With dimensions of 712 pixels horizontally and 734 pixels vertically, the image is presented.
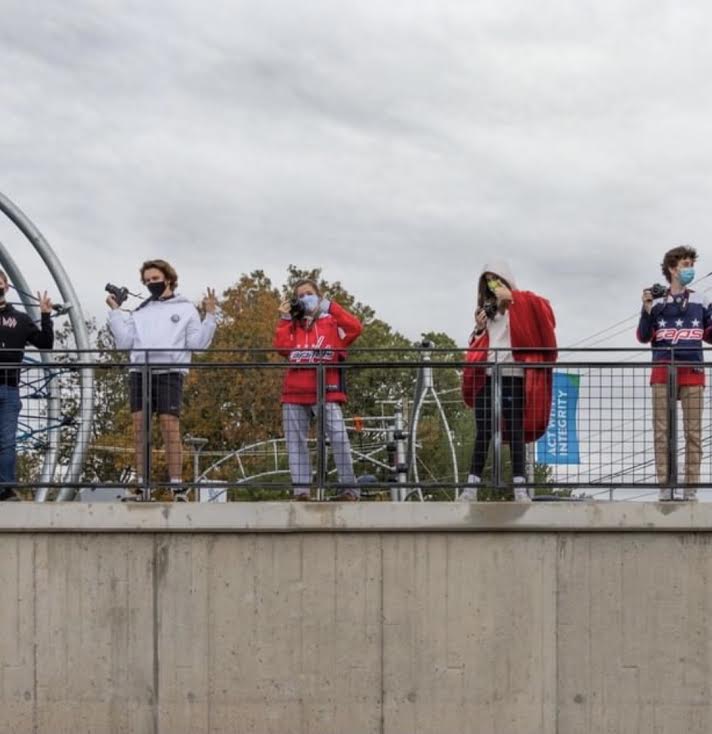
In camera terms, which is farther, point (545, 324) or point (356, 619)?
point (545, 324)

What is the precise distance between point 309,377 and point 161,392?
41.5 inches

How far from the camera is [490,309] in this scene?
12055 millimetres

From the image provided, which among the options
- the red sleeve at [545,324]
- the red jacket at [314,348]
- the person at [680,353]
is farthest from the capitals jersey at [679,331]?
the red jacket at [314,348]

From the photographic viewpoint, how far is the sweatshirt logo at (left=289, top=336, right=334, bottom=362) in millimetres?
12219

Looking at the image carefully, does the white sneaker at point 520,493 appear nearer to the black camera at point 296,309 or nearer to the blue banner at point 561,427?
the blue banner at point 561,427

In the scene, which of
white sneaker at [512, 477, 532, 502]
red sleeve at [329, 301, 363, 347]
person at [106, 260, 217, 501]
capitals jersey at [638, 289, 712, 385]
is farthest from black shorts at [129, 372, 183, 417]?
capitals jersey at [638, 289, 712, 385]

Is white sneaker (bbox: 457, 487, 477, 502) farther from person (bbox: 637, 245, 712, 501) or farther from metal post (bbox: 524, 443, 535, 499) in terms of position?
person (bbox: 637, 245, 712, 501)

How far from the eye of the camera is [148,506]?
460 inches

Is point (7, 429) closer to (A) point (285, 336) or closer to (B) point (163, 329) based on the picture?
(B) point (163, 329)

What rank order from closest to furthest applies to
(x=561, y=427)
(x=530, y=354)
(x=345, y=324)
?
(x=561, y=427), (x=530, y=354), (x=345, y=324)

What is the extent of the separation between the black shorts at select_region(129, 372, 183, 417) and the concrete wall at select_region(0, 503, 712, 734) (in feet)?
2.61

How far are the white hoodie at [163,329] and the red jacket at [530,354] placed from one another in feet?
6.21

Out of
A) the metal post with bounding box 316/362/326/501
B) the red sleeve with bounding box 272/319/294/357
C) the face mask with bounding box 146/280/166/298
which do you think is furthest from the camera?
the red sleeve with bounding box 272/319/294/357

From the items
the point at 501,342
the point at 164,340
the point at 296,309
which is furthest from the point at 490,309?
the point at 164,340
